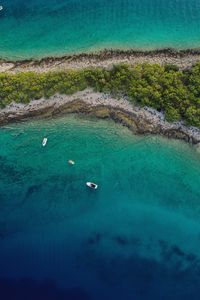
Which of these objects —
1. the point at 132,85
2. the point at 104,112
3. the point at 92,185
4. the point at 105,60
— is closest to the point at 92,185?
the point at 92,185

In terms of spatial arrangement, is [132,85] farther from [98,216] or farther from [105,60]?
[98,216]


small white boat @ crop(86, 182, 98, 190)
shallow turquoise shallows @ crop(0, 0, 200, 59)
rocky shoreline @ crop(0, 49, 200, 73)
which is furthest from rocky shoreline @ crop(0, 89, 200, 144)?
small white boat @ crop(86, 182, 98, 190)

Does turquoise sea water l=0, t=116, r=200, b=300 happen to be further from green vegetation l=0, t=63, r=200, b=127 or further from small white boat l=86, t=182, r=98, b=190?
green vegetation l=0, t=63, r=200, b=127

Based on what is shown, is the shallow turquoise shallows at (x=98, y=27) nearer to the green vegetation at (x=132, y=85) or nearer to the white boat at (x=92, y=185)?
the green vegetation at (x=132, y=85)

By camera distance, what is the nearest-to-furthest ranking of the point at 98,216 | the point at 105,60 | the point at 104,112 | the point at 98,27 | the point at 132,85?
the point at 98,216, the point at 132,85, the point at 104,112, the point at 105,60, the point at 98,27

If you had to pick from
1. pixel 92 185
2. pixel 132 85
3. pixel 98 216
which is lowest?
pixel 98 216

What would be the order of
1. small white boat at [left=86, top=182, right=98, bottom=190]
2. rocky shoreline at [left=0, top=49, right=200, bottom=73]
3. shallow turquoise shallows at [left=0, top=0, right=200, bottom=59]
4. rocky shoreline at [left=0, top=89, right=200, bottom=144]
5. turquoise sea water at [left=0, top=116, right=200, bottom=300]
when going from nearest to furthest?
turquoise sea water at [left=0, top=116, right=200, bottom=300]
small white boat at [left=86, top=182, right=98, bottom=190]
rocky shoreline at [left=0, top=89, right=200, bottom=144]
rocky shoreline at [left=0, top=49, right=200, bottom=73]
shallow turquoise shallows at [left=0, top=0, right=200, bottom=59]

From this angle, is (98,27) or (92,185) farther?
(98,27)

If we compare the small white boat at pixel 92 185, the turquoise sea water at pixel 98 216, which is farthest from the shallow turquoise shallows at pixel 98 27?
the small white boat at pixel 92 185
